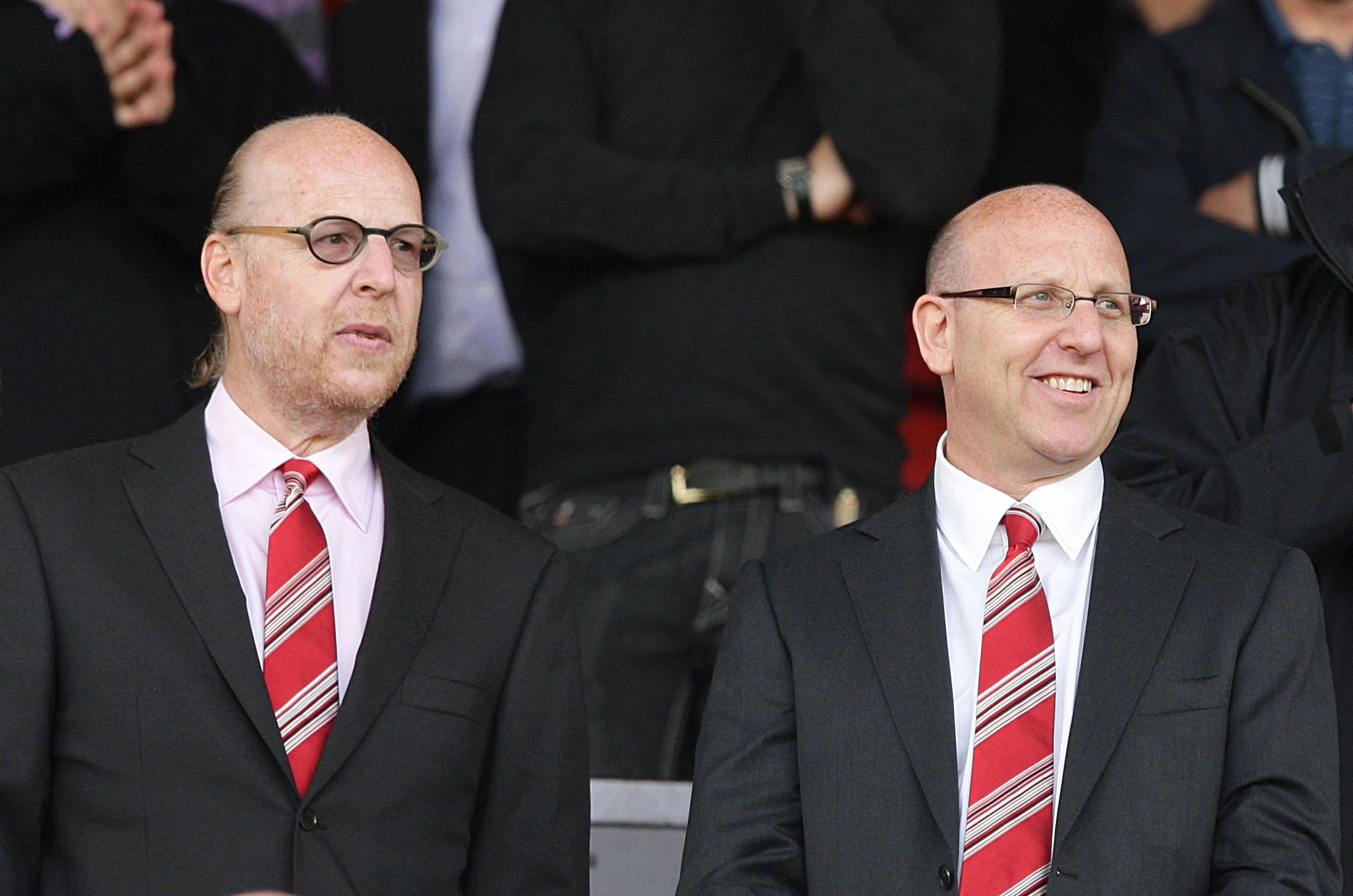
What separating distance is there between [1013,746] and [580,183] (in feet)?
4.63

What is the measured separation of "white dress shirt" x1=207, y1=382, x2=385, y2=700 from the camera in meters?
Result: 2.50

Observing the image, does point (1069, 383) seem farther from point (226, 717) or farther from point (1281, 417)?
point (226, 717)

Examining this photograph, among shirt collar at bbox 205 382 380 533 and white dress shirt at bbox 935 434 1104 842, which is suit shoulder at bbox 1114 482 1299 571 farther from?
shirt collar at bbox 205 382 380 533

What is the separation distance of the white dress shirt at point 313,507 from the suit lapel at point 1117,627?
904 mm

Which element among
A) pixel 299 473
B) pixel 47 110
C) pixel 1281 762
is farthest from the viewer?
pixel 47 110

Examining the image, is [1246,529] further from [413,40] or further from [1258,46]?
[413,40]

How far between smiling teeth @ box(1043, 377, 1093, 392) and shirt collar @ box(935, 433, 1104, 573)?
0.32ft

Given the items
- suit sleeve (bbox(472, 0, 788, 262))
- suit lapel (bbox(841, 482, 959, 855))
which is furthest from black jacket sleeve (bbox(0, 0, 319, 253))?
suit lapel (bbox(841, 482, 959, 855))

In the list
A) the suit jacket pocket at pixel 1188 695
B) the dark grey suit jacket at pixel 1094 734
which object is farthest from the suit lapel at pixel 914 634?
the suit jacket pocket at pixel 1188 695

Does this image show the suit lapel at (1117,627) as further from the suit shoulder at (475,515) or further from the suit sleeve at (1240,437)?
the suit shoulder at (475,515)

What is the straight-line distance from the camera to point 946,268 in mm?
2602

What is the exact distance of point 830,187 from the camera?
10.8ft

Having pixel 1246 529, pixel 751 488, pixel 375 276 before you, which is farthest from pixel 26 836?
pixel 1246 529

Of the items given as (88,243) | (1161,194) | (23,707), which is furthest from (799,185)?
(23,707)
